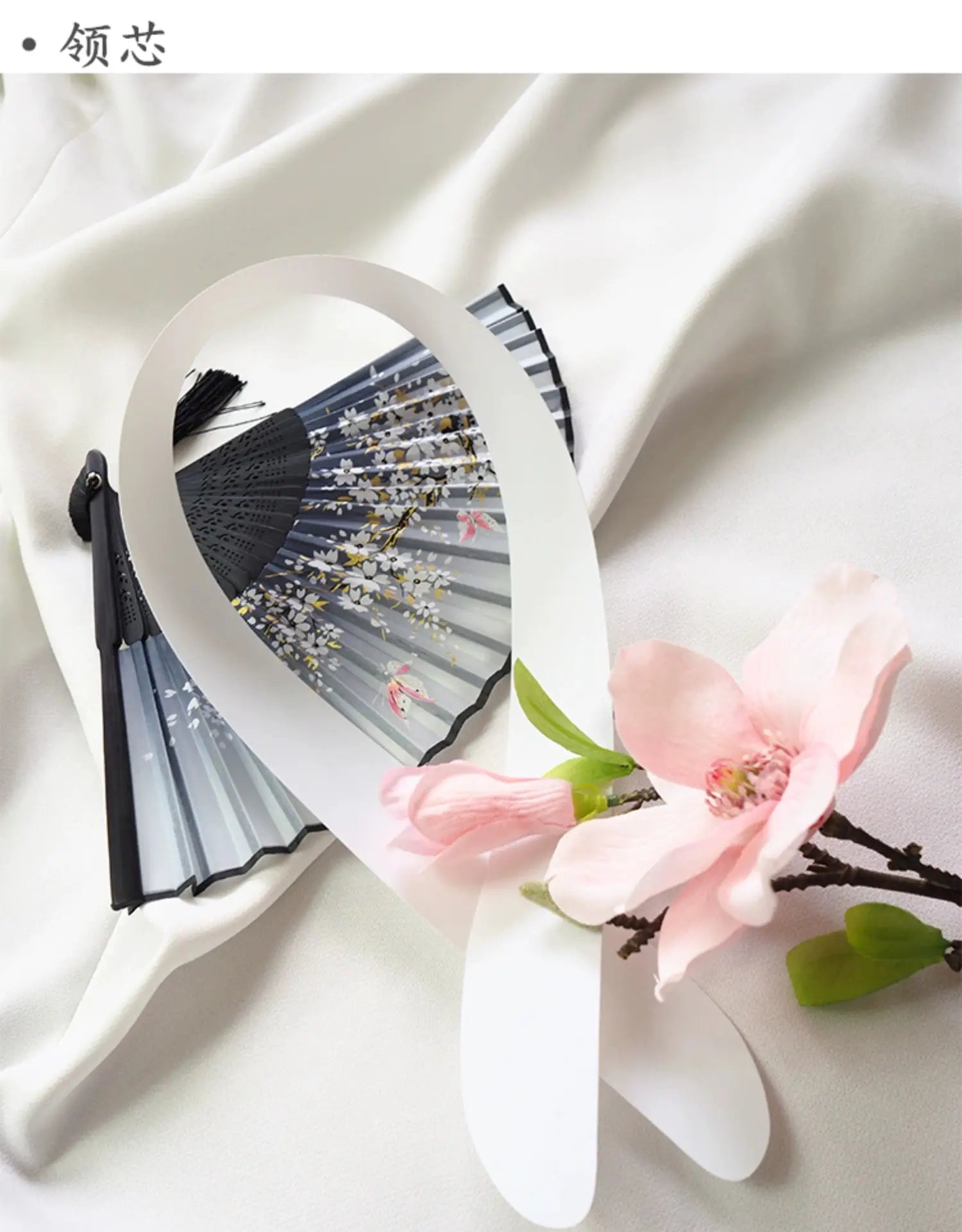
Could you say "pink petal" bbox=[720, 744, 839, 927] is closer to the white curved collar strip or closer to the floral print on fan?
the white curved collar strip

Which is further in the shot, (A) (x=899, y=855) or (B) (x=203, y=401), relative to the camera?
(B) (x=203, y=401)

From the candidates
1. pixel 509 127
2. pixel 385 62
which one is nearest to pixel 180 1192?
pixel 509 127

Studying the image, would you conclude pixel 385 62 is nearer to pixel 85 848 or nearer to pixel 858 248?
pixel 858 248

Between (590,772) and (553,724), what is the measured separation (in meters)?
0.03

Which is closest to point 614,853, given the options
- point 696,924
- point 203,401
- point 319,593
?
point 696,924

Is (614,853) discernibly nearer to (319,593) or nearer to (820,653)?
(820,653)

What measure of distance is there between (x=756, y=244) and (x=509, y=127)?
1.00 ft

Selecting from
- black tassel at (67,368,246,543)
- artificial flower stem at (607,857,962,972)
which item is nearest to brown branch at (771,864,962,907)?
artificial flower stem at (607,857,962,972)

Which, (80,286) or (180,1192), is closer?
(180,1192)

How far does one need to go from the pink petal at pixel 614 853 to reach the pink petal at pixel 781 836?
0.03m

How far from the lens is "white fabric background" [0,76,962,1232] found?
0.49 metres

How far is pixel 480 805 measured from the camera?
1.51 feet

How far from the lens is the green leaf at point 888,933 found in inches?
17.0

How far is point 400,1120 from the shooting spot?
52cm
